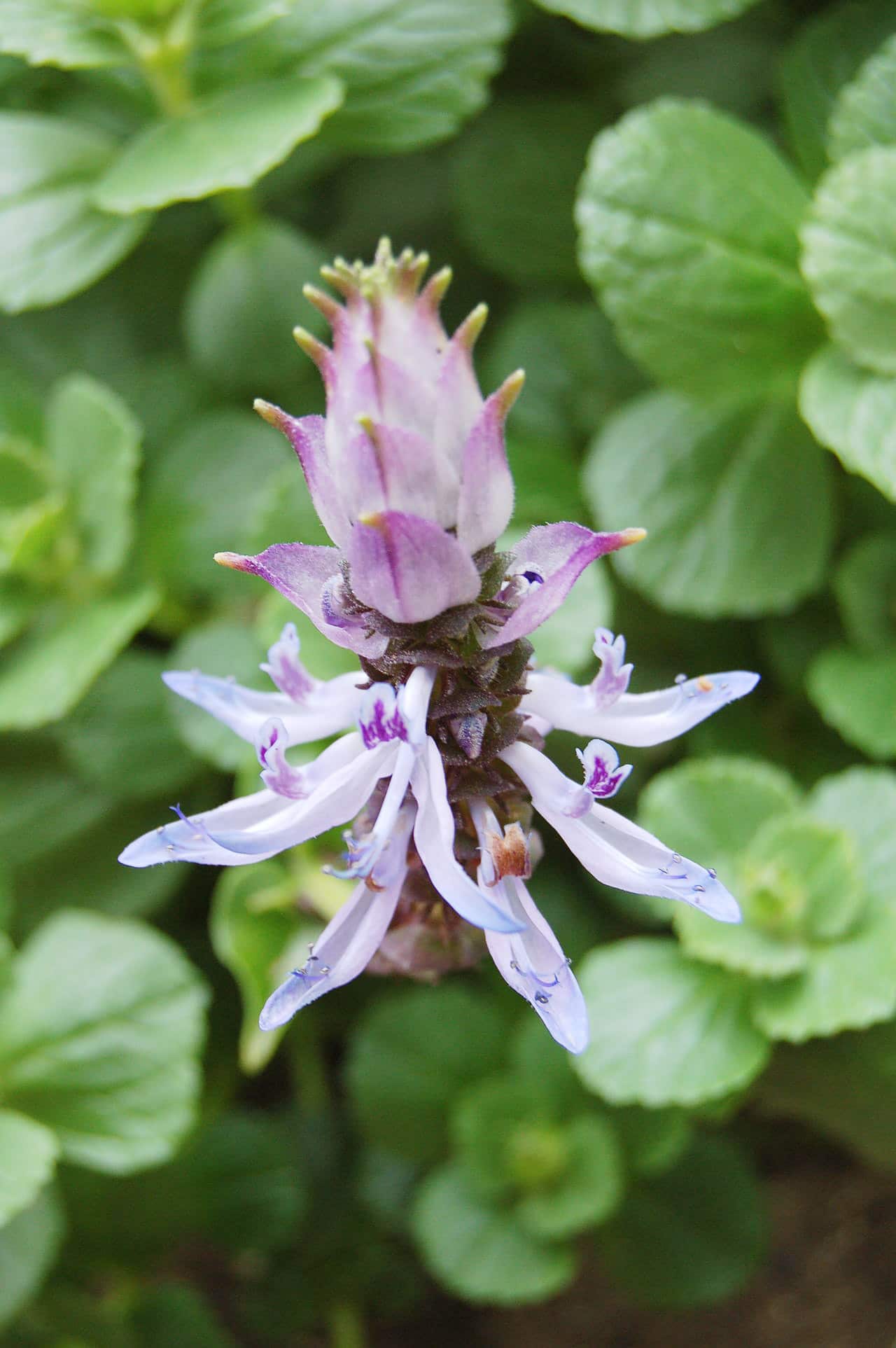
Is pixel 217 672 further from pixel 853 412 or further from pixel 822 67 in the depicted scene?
pixel 822 67

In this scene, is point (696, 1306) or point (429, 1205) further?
point (696, 1306)

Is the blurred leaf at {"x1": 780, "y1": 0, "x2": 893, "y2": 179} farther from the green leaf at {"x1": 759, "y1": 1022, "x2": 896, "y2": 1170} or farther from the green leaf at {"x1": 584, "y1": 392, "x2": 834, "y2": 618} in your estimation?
the green leaf at {"x1": 759, "y1": 1022, "x2": 896, "y2": 1170}

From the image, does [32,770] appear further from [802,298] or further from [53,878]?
[802,298]

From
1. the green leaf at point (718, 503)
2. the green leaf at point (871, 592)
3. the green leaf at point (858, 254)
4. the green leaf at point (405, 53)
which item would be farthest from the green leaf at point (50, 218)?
the green leaf at point (871, 592)

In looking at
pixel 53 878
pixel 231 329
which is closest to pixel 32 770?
pixel 53 878

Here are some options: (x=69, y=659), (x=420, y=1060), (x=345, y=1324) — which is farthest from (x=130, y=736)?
(x=345, y=1324)

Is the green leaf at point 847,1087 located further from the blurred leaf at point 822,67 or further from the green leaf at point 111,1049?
the blurred leaf at point 822,67

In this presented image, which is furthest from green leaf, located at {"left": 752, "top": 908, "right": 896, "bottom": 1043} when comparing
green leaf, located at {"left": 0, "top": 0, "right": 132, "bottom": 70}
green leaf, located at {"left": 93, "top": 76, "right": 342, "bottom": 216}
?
green leaf, located at {"left": 0, "top": 0, "right": 132, "bottom": 70}
